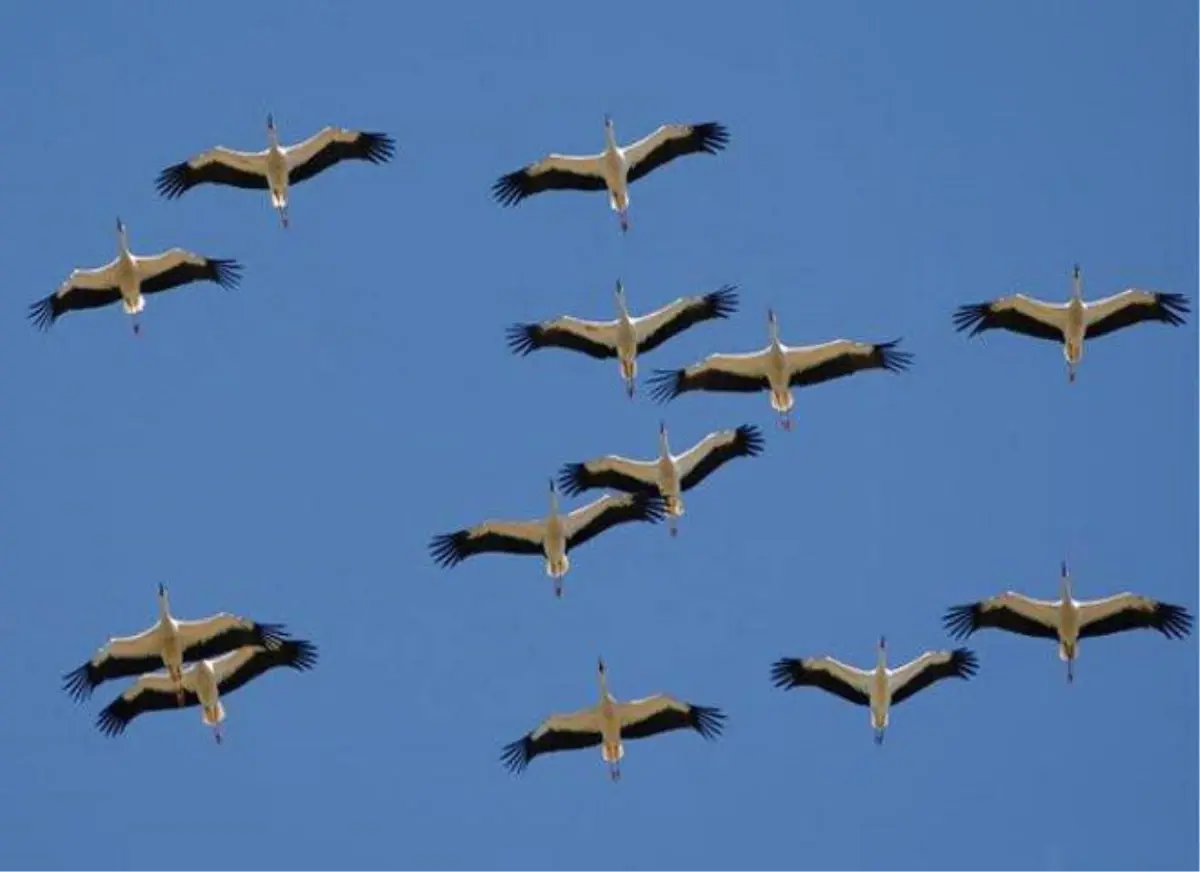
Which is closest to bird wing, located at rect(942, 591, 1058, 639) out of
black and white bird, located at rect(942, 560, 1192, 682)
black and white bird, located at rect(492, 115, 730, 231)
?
black and white bird, located at rect(942, 560, 1192, 682)

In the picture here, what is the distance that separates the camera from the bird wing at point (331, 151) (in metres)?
35.8

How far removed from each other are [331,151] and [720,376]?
5.83m

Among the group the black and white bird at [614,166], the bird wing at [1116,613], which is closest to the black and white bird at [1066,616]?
the bird wing at [1116,613]

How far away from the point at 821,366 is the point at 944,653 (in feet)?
12.8

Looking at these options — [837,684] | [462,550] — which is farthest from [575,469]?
[837,684]

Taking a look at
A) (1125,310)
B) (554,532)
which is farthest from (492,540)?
(1125,310)

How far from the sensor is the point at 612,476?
35.1 m

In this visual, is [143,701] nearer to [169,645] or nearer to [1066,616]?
[169,645]

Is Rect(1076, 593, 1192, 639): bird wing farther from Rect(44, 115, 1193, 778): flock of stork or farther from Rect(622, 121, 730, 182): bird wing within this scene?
Rect(622, 121, 730, 182): bird wing

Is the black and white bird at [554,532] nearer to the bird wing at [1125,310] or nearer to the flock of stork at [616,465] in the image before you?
the flock of stork at [616,465]

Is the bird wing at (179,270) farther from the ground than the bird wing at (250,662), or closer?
farther from the ground

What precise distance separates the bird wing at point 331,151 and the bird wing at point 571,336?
296cm

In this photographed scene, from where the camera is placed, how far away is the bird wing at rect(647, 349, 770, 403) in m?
35.0

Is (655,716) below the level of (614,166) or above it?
below
